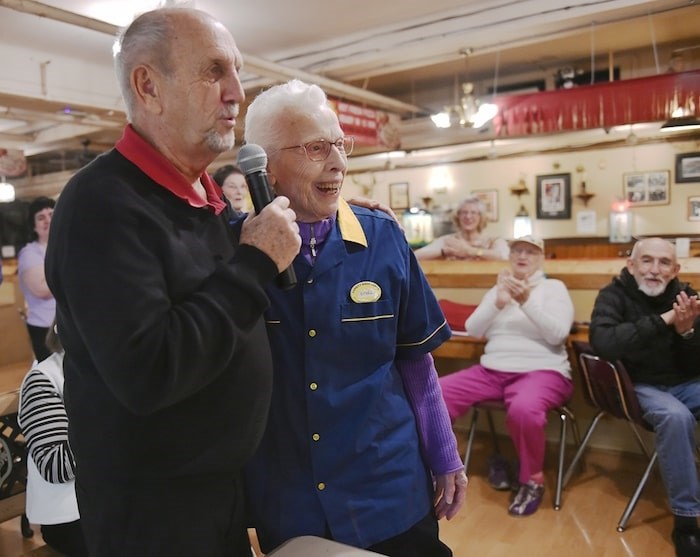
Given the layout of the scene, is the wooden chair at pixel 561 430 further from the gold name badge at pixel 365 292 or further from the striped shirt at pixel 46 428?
the gold name badge at pixel 365 292

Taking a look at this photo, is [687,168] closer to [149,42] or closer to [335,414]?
[335,414]

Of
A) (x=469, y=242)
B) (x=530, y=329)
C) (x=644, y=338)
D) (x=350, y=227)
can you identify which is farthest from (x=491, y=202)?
(x=350, y=227)

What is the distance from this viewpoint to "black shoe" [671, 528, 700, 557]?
2758 mm

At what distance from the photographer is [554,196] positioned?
9.16 m

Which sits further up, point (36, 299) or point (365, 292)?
point (365, 292)

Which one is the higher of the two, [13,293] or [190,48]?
[190,48]

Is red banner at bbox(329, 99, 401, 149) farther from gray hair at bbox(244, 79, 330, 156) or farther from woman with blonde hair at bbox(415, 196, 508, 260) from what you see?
gray hair at bbox(244, 79, 330, 156)

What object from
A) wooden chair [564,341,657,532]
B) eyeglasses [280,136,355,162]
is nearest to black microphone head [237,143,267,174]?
eyeglasses [280,136,355,162]

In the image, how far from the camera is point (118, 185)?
0.99 m

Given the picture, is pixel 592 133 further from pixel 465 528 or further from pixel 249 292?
pixel 249 292

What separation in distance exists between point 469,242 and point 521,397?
283cm

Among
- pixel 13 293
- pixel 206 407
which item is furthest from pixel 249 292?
pixel 13 293

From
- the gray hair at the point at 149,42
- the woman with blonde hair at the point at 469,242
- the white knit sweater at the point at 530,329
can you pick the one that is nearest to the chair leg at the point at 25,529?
the white knit sweater at the point at 530,329

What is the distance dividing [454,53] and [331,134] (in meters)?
5.19
